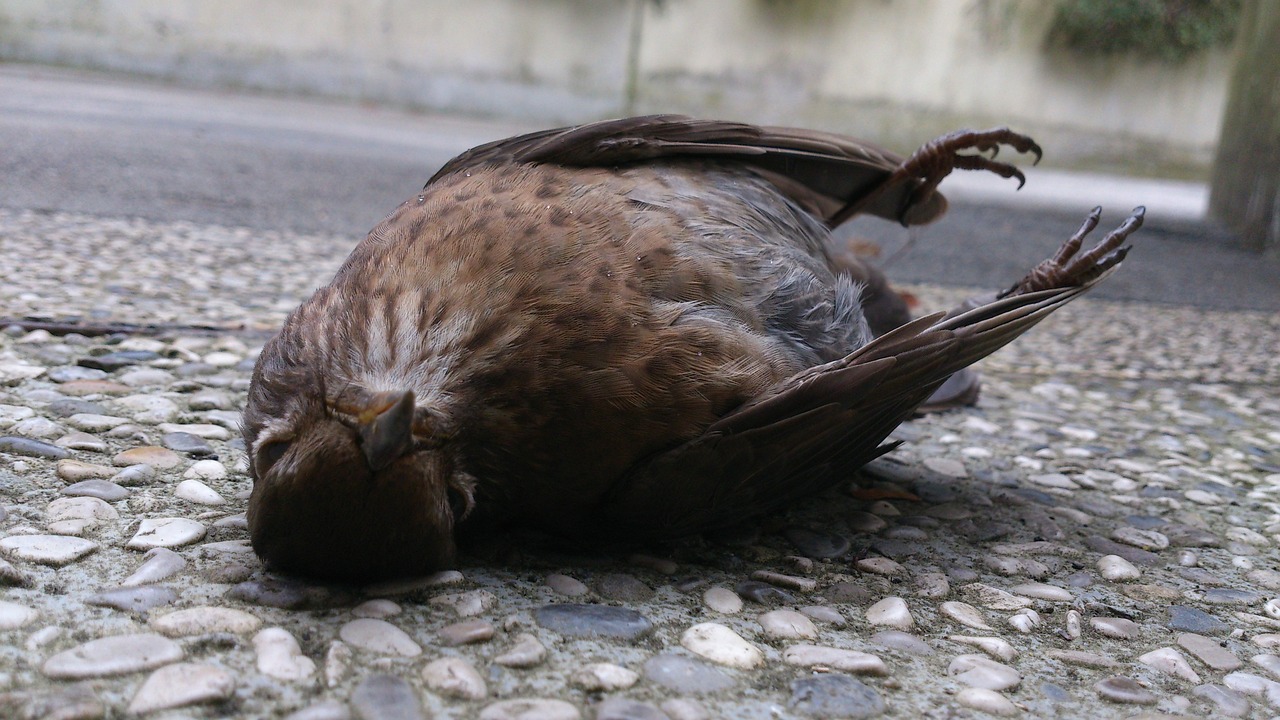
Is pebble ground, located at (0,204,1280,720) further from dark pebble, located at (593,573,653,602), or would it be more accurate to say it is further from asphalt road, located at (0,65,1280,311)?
asphalt road, located at (0,65,1280,311)

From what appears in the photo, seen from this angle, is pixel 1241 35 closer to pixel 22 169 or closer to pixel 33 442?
pixel 22 169

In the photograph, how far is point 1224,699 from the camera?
5.83 ft

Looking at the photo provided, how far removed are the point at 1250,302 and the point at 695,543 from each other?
5.62 meters

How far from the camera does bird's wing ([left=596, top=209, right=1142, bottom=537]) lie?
78.5 inches

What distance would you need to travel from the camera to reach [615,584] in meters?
2.04

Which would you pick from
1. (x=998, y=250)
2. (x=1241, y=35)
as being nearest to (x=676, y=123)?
(x=998, y=250)

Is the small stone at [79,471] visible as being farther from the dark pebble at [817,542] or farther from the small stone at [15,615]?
the dark pebble at [817,542]

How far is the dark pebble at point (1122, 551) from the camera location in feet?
7.91

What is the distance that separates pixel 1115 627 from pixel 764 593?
66 centimetres

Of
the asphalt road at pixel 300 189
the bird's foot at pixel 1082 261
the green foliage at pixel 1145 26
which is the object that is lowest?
the asphalt road at pixel 300 189

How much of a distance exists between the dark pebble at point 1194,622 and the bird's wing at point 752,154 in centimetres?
141

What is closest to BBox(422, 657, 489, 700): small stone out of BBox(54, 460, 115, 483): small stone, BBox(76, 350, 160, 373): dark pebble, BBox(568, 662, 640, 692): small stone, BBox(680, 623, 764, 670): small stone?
BBox(568, 662, 640, 692): small stone

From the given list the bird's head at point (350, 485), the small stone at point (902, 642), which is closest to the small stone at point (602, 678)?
the bird's head at point (350, 485)

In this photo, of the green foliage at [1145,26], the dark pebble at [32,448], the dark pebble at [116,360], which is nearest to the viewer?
the dark pebble at [32,448]
